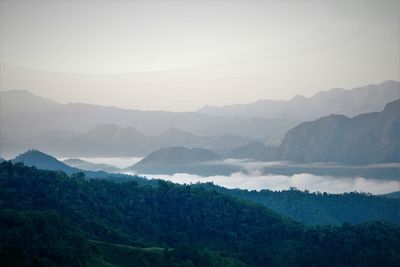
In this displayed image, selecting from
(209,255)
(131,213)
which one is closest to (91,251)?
(209,255)

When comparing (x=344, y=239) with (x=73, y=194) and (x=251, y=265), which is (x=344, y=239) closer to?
(x=251, y=265)

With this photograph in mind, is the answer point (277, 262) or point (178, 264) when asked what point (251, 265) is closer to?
point (277, 262)

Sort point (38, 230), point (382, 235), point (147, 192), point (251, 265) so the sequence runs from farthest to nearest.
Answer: point (147, 192) → point (382, 235) → point (251, 265) → point (38, 230)

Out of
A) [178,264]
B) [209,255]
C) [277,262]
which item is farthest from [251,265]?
[178,264]

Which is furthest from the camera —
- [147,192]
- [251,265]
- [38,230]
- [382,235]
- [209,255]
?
[147,192]

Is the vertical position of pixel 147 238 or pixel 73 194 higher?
pixel 73 194

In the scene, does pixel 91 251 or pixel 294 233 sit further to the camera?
pixel 294 233
